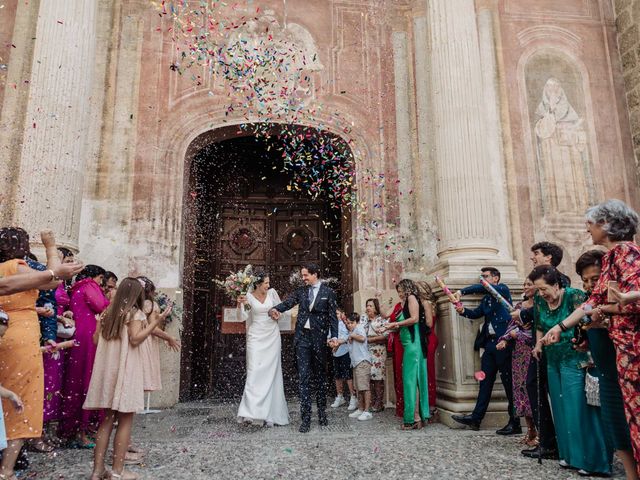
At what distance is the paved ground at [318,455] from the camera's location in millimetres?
3852

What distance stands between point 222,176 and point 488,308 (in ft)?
21.2

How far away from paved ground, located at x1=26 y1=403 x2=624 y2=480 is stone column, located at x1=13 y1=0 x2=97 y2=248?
3.01 meters

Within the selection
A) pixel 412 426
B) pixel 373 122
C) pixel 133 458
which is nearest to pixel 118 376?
pixel 133 458

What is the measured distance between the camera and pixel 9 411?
134 inches

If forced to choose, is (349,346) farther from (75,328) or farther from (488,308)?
(75,328)

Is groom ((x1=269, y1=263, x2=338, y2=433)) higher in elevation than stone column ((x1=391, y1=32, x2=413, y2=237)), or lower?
lower

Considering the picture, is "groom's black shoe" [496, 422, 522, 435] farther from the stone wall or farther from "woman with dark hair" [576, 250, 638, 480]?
the stone wall

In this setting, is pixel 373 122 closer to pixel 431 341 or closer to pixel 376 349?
pixel 376 349

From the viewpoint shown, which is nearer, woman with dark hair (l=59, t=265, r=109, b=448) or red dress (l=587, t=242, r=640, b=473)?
red dress (l=587, t=242, r=640, b=473)

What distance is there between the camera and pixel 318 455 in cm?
441

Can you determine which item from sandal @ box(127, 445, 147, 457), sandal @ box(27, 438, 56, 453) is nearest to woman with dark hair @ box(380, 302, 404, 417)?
sandal @ box(127, 445, 147, 457)

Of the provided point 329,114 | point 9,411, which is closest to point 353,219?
point 329,114

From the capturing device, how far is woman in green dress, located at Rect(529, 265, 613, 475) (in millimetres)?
3781

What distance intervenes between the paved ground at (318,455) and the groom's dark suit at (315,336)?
0.49 metres
